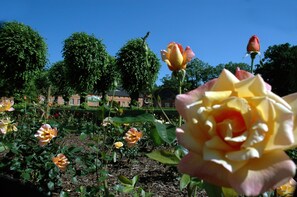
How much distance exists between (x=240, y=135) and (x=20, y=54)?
28.8 metres

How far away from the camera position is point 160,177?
459cm

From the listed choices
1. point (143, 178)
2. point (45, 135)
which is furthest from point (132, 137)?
point (143, 178)

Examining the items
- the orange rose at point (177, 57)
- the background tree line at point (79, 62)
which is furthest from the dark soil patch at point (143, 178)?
the background tree line at point (79, 62)

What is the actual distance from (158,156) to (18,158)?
3368 millimetres

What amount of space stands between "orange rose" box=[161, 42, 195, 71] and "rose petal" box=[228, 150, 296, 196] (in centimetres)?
54

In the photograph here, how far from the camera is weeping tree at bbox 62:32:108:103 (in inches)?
1235

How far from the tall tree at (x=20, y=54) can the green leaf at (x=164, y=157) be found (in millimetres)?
27868

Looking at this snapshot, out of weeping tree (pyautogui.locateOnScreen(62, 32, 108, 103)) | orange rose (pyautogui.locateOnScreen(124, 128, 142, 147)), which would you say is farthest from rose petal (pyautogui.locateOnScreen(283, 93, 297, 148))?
weeping tree (pyautogui.locateOnScreen(62, 32, 108, 103))

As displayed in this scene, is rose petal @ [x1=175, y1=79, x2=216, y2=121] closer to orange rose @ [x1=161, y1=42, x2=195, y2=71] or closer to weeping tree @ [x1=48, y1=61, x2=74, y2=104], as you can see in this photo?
orange rose @ [x1=161, y1=42, x2=195, y2=71]

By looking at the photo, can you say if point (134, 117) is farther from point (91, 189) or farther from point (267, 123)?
point (91, 189)

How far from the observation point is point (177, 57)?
0.88 metres

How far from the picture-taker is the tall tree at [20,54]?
89.9 feet

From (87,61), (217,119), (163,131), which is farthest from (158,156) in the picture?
(87,61)

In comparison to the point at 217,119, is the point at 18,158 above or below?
below
